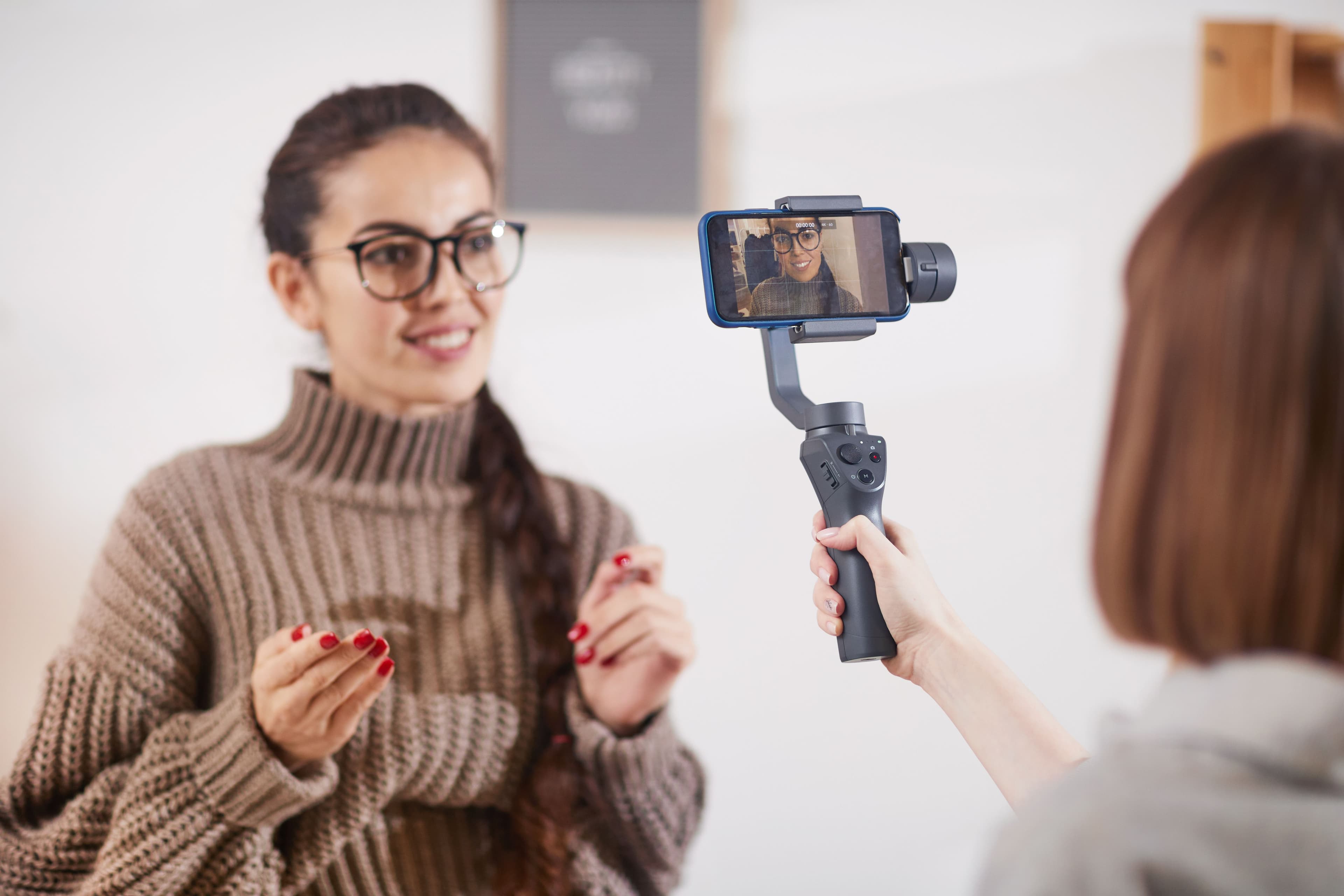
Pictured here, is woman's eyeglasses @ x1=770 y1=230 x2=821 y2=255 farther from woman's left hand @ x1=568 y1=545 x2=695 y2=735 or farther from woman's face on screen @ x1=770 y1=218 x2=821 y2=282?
woman's left hand @ x1=568 y1=545 x2=695 y2=735

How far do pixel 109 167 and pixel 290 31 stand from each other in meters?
0.29

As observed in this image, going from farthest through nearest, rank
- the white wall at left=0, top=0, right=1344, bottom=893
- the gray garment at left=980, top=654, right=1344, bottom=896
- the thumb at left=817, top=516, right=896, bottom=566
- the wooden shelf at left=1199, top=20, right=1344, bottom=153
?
the wooden shelf at left=1199, top=20, right=1344, bottom=153 → the white wall at left=0, top=0, right=1344, bottom=893 → the thumb at left=817, top=516, right=896, bottom=566 → the gray garment at left=980, top=654, right=1344, bottom=896

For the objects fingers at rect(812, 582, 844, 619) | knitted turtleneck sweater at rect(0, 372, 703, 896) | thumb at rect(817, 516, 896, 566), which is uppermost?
thumb at rect(817, 516, 896, 566)

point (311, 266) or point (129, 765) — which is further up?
point (311, 266)

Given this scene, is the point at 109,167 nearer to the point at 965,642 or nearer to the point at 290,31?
the point at 290,31

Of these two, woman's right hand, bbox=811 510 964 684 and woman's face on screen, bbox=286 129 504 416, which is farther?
woman's face on screen, bbox=286 129 504 416

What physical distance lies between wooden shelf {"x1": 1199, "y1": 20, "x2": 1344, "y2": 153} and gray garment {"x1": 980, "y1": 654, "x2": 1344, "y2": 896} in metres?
1.44

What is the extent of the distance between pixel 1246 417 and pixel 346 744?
0.80 metres

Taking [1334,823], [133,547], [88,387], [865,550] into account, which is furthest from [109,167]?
[1334,823]

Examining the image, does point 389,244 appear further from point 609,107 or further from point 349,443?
point 609,107

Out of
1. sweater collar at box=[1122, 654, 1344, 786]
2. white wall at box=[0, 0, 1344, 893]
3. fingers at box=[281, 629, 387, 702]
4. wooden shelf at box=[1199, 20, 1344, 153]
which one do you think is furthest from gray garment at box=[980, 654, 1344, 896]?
wooden shelf at box=[1199, 20, 1344, 153]

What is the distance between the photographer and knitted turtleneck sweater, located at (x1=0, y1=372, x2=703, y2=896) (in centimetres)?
82

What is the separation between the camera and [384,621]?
0.97 m

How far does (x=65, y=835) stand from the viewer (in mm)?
818
